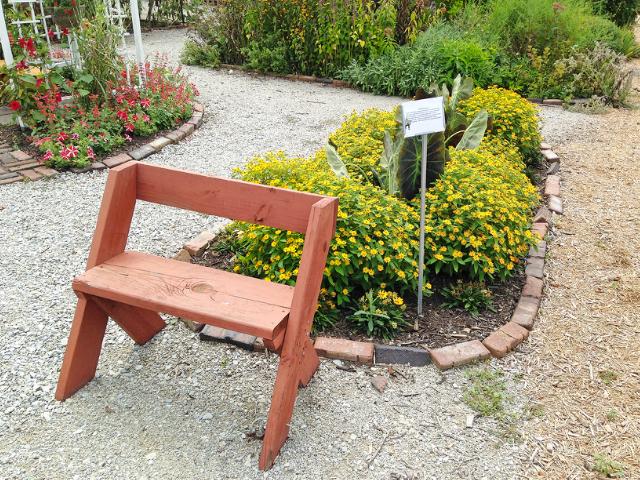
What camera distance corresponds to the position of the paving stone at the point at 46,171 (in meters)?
4.81

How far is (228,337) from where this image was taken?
9.58 ft

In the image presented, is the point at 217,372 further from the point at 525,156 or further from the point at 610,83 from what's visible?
the point at 610,83

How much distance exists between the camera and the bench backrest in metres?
2.31

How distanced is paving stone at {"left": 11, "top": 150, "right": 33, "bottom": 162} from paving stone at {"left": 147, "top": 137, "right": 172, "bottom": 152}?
1042 mm

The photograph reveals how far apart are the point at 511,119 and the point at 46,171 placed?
12.9 feet

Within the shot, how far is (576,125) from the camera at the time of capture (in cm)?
655

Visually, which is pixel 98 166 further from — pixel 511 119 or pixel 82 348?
pixel 511 119

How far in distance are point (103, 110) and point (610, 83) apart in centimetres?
601

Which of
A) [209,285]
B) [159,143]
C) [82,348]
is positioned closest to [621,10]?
[159,143]

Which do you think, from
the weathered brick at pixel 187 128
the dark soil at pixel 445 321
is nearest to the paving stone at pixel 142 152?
the weathered brick at pixel 187 128

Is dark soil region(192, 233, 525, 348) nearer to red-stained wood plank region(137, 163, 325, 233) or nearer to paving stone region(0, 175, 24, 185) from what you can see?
red-stained wood plank region(137, 163, 325, 233)

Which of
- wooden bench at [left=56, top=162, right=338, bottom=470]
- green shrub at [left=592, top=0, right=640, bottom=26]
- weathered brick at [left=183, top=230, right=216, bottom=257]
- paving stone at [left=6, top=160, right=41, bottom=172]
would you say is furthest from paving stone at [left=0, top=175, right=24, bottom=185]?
green shrub at [left=592, top=0, right=640, bottom=26]

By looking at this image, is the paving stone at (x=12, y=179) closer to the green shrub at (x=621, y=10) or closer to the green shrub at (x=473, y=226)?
the green shrub at (x=473, y=226)

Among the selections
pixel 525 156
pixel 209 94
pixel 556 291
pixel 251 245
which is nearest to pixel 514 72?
pixel 525 156
